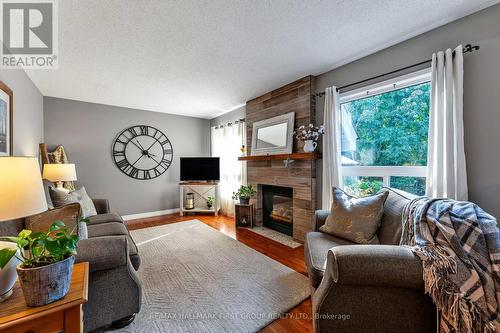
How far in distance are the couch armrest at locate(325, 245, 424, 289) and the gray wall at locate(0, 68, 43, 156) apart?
3.29 metres

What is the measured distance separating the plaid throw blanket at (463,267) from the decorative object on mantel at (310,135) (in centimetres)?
162

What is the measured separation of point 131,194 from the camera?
4.50m

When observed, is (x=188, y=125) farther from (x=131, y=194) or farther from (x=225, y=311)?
(x=225, y=311)

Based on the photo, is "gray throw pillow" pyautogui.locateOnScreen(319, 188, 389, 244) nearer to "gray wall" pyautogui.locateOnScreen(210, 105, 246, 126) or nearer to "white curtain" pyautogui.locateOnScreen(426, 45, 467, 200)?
"white curtain" pyautogui.locateOnScreen(426, 45, 467, 200)

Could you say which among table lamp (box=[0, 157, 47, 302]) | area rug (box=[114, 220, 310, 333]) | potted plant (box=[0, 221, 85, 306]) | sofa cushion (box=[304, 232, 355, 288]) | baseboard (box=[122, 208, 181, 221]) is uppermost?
table lamp (box=[0, 157, 47, 302])

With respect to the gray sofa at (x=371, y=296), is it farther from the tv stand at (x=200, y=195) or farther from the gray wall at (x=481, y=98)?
the tv stand at (x=200, y=195)

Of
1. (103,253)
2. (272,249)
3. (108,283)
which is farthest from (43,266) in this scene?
(272,249)

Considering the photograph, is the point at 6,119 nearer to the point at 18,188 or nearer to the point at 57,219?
the point at 57,219

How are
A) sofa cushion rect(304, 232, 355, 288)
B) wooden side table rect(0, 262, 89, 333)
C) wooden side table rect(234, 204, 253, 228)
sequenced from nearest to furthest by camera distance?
wooden side table rect(0, 262, 89, 333)
sofa cushion rect(304, 232, 355, 288)
wooden side table rect(234, 204, 253, 228)

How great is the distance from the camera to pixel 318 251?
5.39ft

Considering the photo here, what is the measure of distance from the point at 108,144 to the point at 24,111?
1605 mm

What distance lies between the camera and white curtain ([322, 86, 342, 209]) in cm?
259

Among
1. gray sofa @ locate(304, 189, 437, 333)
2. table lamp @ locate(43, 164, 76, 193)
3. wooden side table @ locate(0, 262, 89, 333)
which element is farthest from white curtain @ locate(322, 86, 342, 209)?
table lamp @ locate(43, 164, 76, 193)

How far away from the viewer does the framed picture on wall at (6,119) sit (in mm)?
1989
